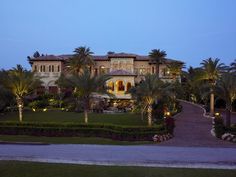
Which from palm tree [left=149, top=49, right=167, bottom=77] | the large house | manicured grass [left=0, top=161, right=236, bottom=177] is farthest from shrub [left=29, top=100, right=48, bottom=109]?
manicured grass [left=0, top=161, right=236, bottom=177]

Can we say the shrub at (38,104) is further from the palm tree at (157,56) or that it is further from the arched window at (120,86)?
the palm tree at (157,56)

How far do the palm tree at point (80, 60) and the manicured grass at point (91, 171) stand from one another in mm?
63368

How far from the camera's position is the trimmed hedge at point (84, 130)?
31094mm

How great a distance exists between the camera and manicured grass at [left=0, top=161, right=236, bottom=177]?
13797 millimetres

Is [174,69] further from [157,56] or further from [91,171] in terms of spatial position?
[91,171]

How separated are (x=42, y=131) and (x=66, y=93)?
130 ft

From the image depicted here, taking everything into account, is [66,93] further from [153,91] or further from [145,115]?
[153,91]

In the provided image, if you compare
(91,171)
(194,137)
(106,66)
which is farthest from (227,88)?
(106,66)

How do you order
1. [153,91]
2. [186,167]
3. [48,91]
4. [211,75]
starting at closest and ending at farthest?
[186,167] → [153,91] → [211,75] → [48,91]

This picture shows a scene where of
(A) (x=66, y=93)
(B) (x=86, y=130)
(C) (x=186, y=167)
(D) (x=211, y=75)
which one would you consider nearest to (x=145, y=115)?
(D) (x=211, y=75)

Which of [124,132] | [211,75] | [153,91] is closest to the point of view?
[124,132]

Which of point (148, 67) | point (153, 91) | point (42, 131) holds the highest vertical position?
point (148, 67)

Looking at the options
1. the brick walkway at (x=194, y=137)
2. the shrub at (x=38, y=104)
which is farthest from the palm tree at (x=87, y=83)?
the shrub at (x=38, y=104)

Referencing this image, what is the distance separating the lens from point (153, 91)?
3697 centimetres
